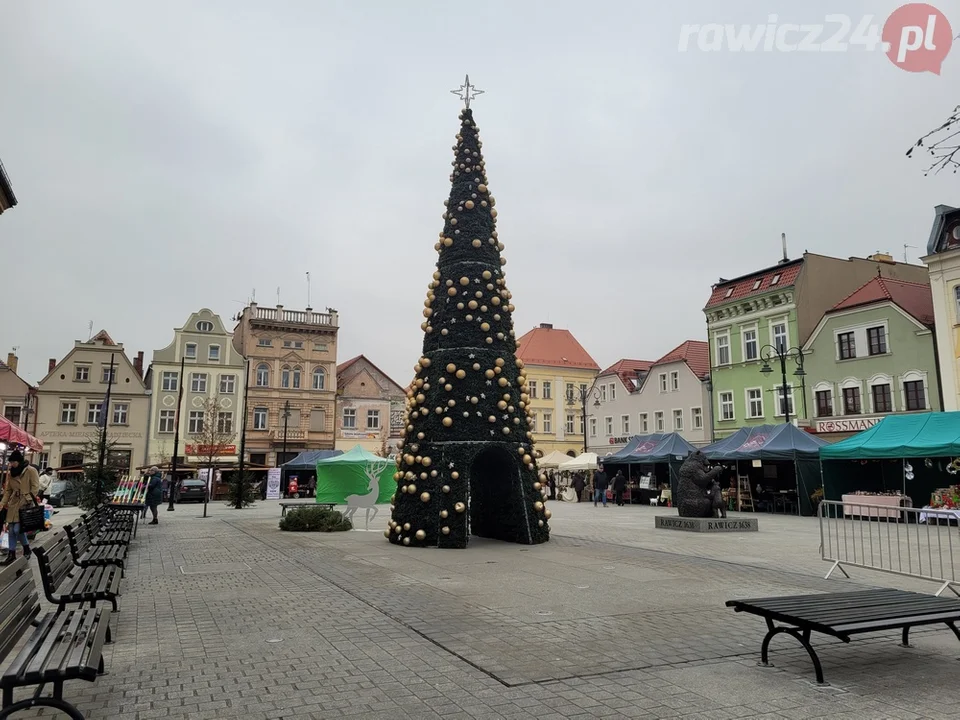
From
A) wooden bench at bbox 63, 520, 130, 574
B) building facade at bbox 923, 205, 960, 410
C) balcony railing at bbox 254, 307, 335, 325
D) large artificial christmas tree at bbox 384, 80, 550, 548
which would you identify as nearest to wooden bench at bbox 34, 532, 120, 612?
wooden bench at bbox 63, 520, 130, 574

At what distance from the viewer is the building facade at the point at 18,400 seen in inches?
1902

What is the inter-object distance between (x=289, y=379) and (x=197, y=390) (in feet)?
22.5

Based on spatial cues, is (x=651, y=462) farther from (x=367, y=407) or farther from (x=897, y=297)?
(x=367, y=407)

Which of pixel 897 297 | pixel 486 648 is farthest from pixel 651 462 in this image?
pixel 486 648

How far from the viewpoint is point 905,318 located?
30.8 m

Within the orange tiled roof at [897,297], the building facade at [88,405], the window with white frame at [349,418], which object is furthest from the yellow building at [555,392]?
the building facade at [88,405]

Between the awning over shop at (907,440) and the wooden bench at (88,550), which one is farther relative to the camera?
the awning over shop at (907,440)

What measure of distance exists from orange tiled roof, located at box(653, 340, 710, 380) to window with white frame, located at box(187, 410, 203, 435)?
34.0 m

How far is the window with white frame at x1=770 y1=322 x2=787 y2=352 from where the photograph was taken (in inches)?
1469

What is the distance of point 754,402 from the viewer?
128 feet

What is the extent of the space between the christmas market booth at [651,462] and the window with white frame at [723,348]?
29.5 ft

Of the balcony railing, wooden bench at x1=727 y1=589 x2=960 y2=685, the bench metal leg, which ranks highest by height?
the balcony railing

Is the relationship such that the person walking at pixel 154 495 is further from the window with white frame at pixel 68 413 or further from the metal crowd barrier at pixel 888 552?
the window with white frame at pixel 68 413

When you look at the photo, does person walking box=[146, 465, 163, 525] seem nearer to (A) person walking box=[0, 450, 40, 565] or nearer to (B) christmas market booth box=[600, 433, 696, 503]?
(A) person walking box=[0, 450, 40, 565]
